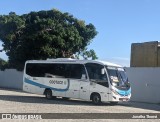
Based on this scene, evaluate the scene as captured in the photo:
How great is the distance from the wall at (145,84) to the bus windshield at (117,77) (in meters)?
6.31

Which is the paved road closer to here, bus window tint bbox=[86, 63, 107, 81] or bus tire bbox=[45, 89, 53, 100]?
bus window tint bbox=[86, 63, 107, 81]

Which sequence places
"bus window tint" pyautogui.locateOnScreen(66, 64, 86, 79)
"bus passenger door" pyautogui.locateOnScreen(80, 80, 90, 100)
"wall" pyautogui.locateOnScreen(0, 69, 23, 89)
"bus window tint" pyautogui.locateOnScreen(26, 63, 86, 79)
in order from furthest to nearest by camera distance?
1. "wall" pyautogui.locateOnScreen(0, 69, 23, 89)
2. "bus window tint" pyautogui.locateOnScreen(26, 63, 86, 79)
3. "bus window tint" pyautogui.locateOnScreen(66, 64, 86, 79)
4. "bus passenger door" pyautogui.locateOnScreen(80, 80, 90, 100)

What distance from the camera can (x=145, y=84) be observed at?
103 ft

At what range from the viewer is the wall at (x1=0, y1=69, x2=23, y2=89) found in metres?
47.1

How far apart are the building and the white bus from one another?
408 inches

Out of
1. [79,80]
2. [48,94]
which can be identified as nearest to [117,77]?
[79,80]

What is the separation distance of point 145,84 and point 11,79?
73.3 ft

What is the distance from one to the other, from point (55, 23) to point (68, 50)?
142 inches

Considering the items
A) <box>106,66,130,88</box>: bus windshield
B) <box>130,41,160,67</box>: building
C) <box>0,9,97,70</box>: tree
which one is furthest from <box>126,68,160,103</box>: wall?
<box>0,9,97,70</box>: tree

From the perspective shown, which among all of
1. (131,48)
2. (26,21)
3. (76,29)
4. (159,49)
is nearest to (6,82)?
(26,21)

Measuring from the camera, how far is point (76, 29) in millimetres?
45781

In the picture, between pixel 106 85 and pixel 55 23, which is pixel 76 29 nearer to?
pixel 55 23

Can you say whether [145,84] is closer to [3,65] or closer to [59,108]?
[59,108]

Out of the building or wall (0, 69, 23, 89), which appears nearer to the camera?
the building
